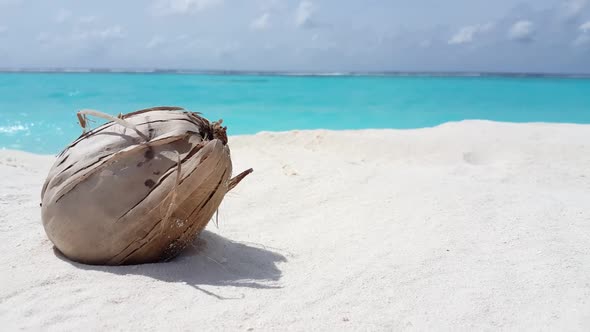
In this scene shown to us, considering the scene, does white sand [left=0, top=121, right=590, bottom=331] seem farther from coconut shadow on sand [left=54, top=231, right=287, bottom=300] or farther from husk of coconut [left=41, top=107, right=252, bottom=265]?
husk of coconut [left=41, top=107, right=252, bottom=265]

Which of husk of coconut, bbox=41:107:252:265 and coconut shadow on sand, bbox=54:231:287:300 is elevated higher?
husk of coconut, bbox=41:107:252:265

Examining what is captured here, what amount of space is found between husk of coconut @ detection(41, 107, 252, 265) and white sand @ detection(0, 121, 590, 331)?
0.11m

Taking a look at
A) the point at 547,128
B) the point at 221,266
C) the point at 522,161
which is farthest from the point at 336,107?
the point at 221,266

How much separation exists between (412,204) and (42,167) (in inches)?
158

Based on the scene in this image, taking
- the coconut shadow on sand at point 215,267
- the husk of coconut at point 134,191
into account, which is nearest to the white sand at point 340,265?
the coconut shadow on sand at point 215,267

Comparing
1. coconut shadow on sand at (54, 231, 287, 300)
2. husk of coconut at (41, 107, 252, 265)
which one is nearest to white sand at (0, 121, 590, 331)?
coconut shadow on sand at (54, 231, 287, 300)

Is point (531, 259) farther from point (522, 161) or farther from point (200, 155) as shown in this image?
point (522, 161)

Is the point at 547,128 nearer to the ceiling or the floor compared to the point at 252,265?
nearer to the ceiling

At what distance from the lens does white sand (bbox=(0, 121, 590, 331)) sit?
6.43 ft

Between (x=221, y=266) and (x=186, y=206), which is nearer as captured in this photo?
(x=186, y=206)

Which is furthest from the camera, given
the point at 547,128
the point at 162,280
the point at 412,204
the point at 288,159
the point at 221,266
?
the point at 547,128

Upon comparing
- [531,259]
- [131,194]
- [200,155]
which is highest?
[200,155]

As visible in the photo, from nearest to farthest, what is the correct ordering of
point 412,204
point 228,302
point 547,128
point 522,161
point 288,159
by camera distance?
point 228,302
point 412,204
point 288,159
point 522,161
point 547,128

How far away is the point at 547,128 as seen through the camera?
7961 millimetres
